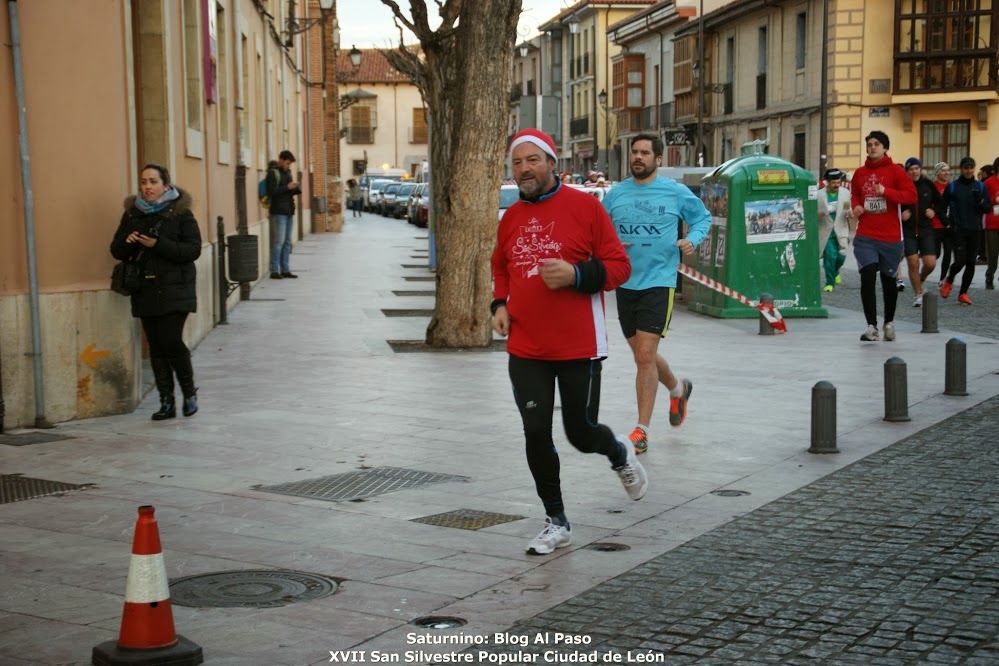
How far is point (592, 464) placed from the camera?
827 cm

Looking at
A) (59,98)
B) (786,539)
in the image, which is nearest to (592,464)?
(786,539)

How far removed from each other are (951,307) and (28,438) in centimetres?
1251

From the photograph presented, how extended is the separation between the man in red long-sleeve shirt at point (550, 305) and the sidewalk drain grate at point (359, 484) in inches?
59.5

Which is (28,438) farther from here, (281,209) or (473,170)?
(281,209)

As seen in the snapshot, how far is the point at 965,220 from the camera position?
64.7 ft

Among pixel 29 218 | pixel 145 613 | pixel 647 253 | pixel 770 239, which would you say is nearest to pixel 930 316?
pixel 770 239

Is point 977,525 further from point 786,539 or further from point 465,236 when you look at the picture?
point 465,236

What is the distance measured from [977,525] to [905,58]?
39.7 metres

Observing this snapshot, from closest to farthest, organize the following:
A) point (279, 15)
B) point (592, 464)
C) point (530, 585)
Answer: point (530, 585), point (592, 464), point (279, 15)

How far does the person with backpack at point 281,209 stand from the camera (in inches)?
906

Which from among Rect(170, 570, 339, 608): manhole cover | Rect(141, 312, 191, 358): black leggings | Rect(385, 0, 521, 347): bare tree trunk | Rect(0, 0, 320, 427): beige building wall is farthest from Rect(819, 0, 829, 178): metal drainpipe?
Rect(170, 570, 339, 608): manhole cover

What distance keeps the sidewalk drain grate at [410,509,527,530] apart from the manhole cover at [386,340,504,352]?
22.6 ft

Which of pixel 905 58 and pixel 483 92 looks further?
pixel 905 58

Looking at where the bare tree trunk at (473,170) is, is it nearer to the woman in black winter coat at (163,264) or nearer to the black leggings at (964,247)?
the woman in black winter coat at (163,264)
